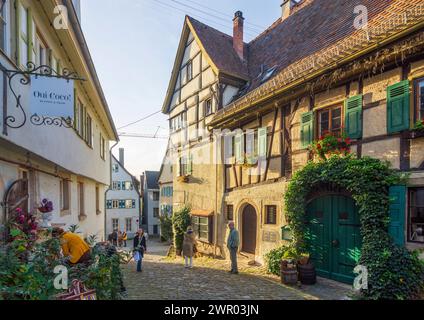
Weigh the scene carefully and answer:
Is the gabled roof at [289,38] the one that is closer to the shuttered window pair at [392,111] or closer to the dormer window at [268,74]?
the dormer window at [268,74]

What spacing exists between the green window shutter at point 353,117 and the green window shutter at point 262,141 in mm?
2832

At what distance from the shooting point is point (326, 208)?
7.43 meters

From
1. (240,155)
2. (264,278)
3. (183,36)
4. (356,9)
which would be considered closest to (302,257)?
(264,278)

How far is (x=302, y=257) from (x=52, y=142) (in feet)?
20.5

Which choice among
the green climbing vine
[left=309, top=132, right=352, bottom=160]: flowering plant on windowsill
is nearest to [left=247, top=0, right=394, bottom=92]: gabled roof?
[left=309, top=132, right=352, bottom=160]: flowering plant on windowsill

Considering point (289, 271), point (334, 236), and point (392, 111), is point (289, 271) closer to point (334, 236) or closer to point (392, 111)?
point (334, 236)

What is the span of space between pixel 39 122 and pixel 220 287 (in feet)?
17.3

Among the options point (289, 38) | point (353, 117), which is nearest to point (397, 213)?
point (353, 117)

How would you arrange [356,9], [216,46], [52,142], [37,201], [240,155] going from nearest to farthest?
[52,142] → [37,201] → [356,9] → [240,155] → [216,46]

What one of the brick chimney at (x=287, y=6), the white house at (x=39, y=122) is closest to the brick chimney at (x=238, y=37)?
the brick chimney at (x=287, y=6)

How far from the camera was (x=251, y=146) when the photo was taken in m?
10.2

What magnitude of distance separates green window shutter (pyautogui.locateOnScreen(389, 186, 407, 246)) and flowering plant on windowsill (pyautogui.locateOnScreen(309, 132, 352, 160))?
1379 mm

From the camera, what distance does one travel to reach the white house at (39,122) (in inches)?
151
